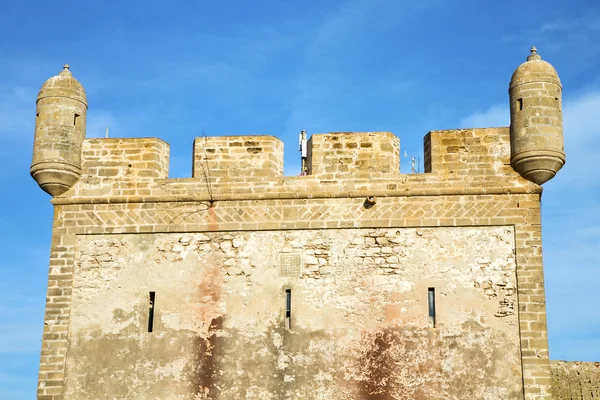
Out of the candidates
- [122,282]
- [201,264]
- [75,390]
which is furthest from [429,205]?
[75,390]

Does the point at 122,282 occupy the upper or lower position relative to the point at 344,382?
upper

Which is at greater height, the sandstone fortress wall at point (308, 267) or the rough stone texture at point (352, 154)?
the rough stone texture at point (352, 154)

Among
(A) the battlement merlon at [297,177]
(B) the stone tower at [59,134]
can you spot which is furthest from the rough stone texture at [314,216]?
(B) the stone tower at [59,134]

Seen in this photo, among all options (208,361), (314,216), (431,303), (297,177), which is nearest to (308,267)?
(314,216)

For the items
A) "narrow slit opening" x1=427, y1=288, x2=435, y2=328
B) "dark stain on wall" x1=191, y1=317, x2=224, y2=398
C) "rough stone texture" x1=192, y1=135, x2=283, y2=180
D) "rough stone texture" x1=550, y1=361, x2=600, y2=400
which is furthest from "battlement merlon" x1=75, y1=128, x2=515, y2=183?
"rough stone texture" x1=550, y1=361, x2=600, y2=400

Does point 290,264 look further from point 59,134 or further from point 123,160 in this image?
point 59,134

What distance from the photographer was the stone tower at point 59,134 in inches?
573

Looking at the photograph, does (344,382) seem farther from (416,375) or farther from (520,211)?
(520,211)

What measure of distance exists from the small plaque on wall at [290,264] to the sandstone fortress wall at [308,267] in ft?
0.11

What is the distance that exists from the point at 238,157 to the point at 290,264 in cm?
193

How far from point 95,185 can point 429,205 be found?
5.18 meters

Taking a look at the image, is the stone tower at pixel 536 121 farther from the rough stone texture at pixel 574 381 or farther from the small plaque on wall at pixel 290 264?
the small plaque on wall at pixel 290 264

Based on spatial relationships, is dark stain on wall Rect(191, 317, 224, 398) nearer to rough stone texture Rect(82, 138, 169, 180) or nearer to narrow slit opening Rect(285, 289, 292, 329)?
narrow slit opening Rect(285, 289, 292, 329)

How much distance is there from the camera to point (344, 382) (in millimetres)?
13258
